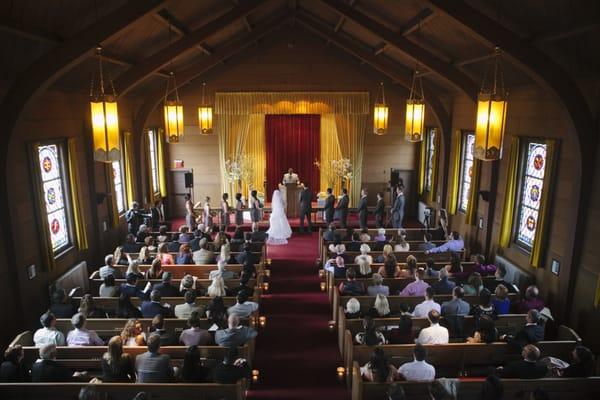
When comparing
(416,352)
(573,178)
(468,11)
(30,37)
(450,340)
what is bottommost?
(450,340)

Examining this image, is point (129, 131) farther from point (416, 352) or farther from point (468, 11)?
point (416, 352)

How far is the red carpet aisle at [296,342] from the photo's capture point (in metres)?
6.50

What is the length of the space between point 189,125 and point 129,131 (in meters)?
3.43

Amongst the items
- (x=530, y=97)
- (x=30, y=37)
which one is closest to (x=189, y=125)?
(x=30, y=37)

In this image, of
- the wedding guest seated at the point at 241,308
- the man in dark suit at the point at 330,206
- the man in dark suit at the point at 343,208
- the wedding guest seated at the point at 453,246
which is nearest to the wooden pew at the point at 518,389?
the wedding guest seated at the point at 241,308

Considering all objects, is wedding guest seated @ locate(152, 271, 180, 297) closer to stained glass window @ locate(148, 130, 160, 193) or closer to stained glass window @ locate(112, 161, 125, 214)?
stained glass window @ locate(112, 161, 125, 214)

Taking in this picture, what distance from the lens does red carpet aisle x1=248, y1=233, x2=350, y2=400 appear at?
650 cm

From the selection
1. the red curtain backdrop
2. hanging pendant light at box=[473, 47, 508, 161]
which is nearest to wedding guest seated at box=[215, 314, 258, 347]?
hanging pendant light at box=[473, 47, 508, 161]

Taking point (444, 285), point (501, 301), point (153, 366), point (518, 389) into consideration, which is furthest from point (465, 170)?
point (153, 366)

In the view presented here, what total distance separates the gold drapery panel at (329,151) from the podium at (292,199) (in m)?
2.08

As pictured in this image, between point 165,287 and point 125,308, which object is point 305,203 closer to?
point 165,287

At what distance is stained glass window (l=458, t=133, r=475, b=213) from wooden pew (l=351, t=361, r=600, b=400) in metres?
7.92

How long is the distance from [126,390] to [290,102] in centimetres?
1233

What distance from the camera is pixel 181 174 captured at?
16688 mm
